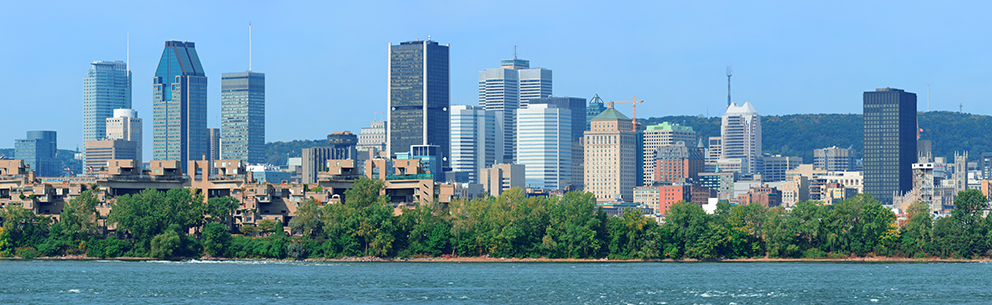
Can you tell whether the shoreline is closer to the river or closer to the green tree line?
the green tree line

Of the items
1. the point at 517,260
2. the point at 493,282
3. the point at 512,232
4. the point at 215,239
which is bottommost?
the point at 517,260

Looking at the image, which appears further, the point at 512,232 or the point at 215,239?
the point at 215,239

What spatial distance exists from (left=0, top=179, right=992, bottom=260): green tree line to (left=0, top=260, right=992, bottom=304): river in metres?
5.82

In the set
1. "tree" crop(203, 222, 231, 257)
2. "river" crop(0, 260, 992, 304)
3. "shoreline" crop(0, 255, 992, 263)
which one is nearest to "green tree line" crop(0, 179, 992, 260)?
"tree" crop(203, 222, 231, 257)

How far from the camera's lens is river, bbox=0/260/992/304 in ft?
369

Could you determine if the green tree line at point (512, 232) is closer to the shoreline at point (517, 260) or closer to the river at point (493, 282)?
the shoreline at point (517, 260)

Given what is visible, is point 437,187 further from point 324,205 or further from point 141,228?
point 141,228

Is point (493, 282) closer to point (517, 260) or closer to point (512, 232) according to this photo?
point (512, 232)

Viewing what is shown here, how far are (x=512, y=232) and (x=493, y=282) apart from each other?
36.0 m

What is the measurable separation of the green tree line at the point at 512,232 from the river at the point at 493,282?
582cm

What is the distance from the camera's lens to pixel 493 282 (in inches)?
5084

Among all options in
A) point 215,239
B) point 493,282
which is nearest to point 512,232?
point 493,282

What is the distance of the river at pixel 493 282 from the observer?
112 m

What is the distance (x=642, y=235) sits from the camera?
168m
